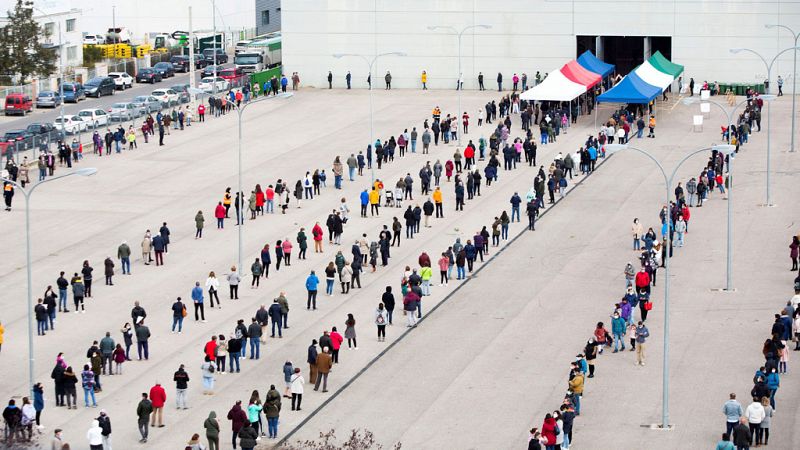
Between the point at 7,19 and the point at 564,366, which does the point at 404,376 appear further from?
the point at 7,19

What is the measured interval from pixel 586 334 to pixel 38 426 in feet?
47.7

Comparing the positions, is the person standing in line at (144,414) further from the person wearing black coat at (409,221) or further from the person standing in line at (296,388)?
the person wearing black coat at (409,221)

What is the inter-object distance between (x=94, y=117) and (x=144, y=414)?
42941 mm

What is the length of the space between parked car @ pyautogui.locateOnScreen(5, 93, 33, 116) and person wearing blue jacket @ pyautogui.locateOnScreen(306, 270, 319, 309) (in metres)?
42.6

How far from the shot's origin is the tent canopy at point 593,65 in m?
80.7

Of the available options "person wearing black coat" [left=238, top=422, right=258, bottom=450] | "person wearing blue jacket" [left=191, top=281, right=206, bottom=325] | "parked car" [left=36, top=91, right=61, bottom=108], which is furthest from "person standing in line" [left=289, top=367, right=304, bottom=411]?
"parked car" [left=36, top=91, right=61, bottom=108]

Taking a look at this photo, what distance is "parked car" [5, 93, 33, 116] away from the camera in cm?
8350

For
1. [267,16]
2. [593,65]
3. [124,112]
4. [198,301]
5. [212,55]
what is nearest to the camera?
[198,301]

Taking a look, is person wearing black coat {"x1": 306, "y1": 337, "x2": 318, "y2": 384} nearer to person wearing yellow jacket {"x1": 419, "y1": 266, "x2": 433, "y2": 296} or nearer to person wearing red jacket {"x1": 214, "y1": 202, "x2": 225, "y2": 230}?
person wearing yellow jacket {"x1": 419, "y1": 266, "x2": 433, "y2": 296}

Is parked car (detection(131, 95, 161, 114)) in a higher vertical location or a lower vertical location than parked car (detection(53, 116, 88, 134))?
higher

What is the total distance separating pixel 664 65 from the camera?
81500mm

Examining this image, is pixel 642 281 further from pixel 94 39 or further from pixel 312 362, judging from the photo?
Answer: pixel 94 39

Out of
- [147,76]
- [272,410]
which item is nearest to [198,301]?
[272,410]

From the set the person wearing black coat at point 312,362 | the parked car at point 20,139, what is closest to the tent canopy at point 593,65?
the parked car at point 20,139
